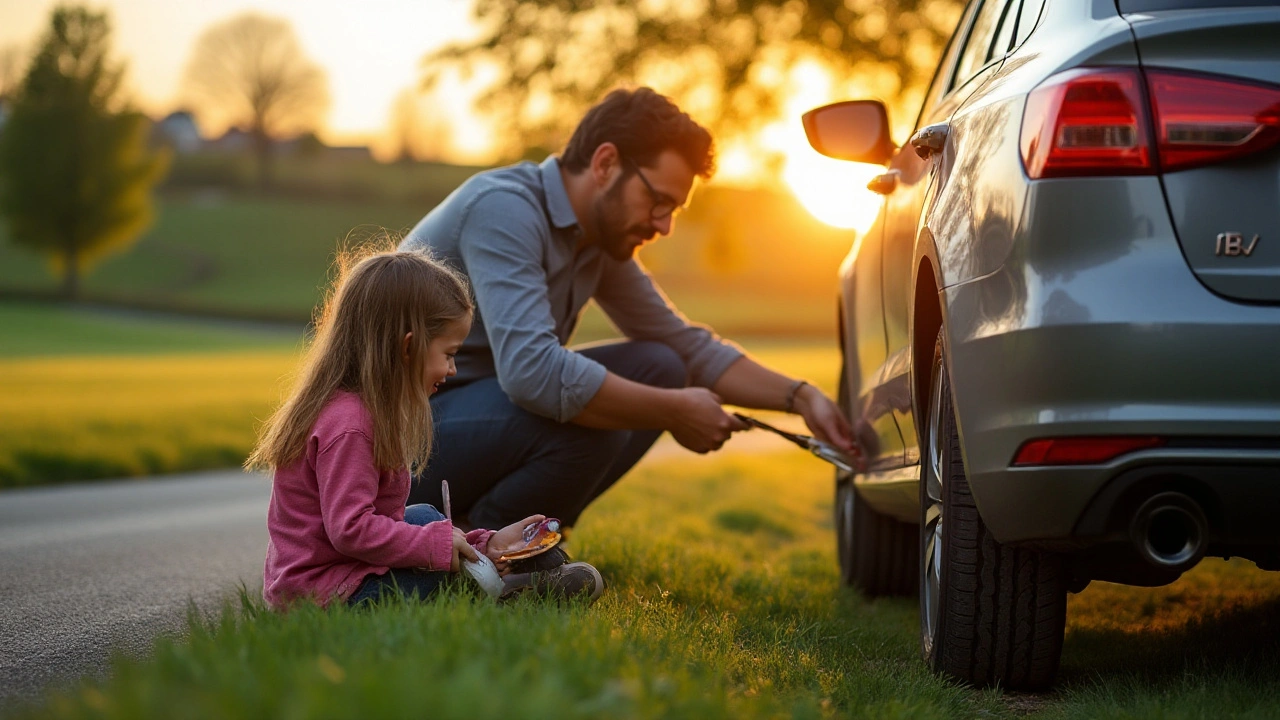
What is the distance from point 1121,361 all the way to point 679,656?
1.07m

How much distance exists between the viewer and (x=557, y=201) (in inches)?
188

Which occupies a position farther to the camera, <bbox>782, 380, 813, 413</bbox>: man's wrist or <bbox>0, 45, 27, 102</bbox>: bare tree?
<bbox>0, 45, 27, 102</bbox>: bare tree

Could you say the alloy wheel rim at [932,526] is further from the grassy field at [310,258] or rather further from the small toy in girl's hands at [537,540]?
the grassy field at [310,258]

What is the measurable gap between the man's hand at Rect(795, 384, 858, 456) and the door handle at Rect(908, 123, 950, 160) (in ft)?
4.32

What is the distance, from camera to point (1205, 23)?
2.57m

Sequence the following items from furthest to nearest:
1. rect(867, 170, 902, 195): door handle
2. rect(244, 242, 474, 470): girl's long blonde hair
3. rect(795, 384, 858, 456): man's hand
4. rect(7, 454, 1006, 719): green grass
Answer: rect(795, 384, 858, 456): man's hand
rect(867, 170, 902, 195): door handle
rect(244, 242, 474, 470): girl's long blonde hair
rect(7, 454, 1006, 719): green grass

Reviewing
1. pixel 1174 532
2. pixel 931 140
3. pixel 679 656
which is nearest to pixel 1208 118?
pixel 1174 532

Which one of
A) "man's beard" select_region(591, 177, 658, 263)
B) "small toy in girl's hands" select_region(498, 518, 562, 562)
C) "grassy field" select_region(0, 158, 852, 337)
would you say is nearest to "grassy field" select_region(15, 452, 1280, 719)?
"small toy in girl's hands" select_region(498, 518, 562, 562)

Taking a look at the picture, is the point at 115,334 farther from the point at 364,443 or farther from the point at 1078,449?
the point at 1078,449

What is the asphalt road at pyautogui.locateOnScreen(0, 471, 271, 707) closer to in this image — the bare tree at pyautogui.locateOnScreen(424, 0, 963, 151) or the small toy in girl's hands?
the small toy in girl's hands

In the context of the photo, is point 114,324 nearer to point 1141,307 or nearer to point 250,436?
point 250,436

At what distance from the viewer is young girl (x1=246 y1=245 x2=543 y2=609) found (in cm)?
328

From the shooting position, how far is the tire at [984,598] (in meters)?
3.00

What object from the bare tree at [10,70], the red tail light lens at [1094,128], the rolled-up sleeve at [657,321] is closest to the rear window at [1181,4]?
the red tail light lens at [1094,128]
